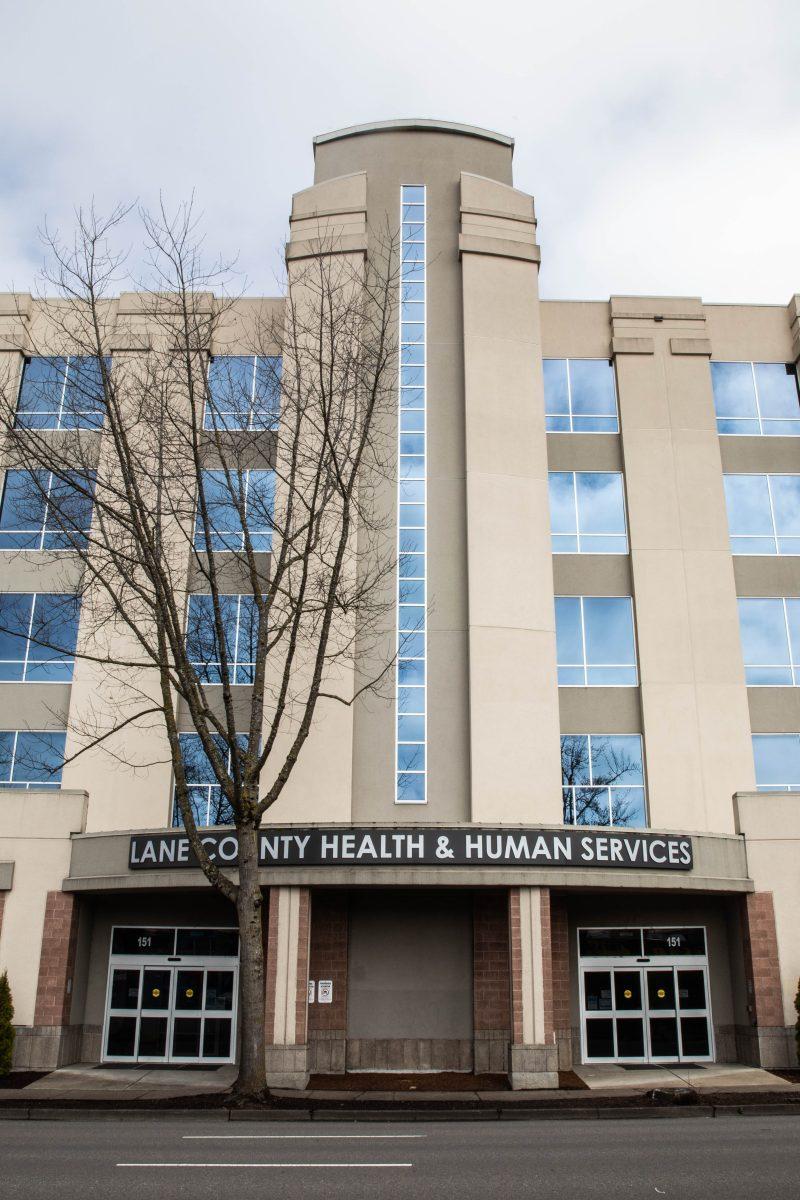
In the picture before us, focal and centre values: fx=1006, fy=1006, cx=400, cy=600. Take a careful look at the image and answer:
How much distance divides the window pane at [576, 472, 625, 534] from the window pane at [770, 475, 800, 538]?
402 cm

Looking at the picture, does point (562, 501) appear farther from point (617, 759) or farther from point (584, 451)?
point (617, 759)

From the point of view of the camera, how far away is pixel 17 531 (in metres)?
25.2

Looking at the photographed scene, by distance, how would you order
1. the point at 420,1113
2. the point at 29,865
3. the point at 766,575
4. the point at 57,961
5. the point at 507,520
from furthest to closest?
1. the point at 766,575
2. the point at 507,520
3. the point at 29,865
4. the point at 57,961
5. the point at 420,1113

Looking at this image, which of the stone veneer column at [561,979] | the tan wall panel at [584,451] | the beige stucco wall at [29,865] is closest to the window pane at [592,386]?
the tan wall panel at [584,451]

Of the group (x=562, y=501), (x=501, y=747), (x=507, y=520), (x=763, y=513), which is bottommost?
(x=501, y=747)

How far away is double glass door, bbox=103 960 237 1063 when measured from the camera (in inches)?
839

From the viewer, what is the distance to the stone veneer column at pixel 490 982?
795 inches

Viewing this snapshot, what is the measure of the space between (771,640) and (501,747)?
25.4 ft

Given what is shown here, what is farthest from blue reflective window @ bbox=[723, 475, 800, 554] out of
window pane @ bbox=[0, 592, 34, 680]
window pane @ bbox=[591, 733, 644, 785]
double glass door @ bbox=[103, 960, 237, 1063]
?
window pane @ bbox=[0, 592, 34, 680]

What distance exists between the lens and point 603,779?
75.2 feet

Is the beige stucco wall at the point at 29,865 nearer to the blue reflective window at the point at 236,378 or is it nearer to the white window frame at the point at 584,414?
the blue reflective window at the point at 236,378

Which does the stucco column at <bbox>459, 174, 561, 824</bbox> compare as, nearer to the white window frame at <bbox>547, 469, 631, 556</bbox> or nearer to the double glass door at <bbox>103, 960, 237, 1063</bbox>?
the white window frame at <bbox>547, 469, 631, 556</bbox>

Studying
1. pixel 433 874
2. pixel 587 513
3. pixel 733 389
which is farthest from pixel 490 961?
pixel 733 389

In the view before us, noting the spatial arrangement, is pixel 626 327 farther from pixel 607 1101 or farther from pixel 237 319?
pixel 607 1101
